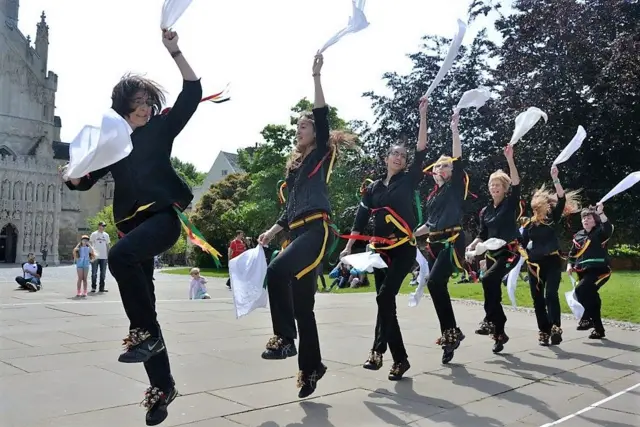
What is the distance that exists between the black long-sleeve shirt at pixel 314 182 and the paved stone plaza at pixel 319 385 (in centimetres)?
150

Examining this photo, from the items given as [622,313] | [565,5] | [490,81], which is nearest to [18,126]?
[490,81]

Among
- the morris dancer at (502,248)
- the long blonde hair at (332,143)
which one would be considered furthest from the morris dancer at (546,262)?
the long blonde hair at (332,143)

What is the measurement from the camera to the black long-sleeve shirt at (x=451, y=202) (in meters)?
6.89

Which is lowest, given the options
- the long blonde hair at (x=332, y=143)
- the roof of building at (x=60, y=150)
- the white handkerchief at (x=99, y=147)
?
the white handkerchief at (x=99, y=147)

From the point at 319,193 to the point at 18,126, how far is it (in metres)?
67.1

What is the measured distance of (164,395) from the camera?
12.5 feet

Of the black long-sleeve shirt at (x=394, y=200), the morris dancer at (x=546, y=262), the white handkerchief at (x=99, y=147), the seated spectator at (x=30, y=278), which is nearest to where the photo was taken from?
the white handkerchief at (x=99, y=147)

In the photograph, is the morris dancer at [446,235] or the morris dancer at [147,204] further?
the morris dancer at [446,235]

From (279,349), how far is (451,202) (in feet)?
10.2

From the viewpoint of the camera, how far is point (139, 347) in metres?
3.70

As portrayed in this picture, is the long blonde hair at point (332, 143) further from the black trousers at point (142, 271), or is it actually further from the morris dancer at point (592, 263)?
the morris dancer at point (592, 263)

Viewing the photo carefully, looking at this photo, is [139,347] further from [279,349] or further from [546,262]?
[546,262]

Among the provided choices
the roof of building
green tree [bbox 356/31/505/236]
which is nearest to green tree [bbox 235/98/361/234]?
green tree [bbox 356/31/505/236]

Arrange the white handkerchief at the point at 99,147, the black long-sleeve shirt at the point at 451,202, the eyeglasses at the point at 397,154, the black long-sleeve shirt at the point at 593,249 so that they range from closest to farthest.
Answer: the white handkerchief at the point at 99,147, the eyeglasses at the point at 397,154, the black long-sleeve shirt at the point at 451,202, the black long-sleeve shirt at the point at 593,249
